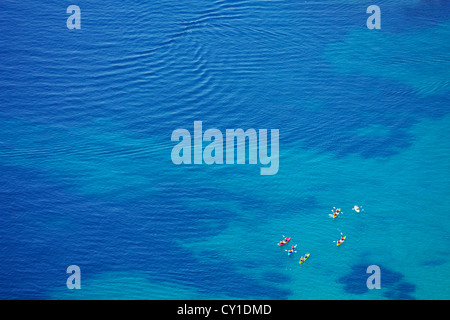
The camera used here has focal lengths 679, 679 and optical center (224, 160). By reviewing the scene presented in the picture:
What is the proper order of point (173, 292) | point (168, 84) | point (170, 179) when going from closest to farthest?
1. point (173, 292)
2. point (170, 179)
3. point (168, 84)

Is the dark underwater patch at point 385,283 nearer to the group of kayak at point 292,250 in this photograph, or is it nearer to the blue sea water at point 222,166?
the blue sea water at point 222,166

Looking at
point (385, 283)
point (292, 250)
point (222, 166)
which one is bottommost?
point (385, 283)

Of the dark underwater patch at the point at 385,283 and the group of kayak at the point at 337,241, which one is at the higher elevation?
the group of kayak at the point at 337,241

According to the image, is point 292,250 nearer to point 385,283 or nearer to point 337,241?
point 337,241

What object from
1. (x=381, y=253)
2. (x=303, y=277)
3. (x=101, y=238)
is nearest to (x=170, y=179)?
(x=101, y=238)

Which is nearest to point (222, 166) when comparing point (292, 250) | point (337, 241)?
point (292, 250)

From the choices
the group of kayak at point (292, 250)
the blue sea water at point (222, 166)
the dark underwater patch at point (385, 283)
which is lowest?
the dark underwater patch at point (385, 283)

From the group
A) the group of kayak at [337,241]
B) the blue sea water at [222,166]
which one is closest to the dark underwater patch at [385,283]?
the blue sea water at [222,166]

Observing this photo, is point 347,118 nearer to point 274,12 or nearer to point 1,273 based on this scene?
point 274,12

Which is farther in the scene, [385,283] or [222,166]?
[222,166]
